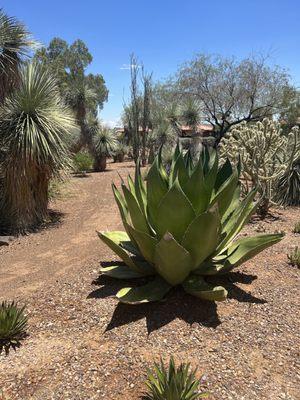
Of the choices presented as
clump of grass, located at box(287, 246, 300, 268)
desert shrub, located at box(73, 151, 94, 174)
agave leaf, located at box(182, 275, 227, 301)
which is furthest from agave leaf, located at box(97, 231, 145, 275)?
desert shrub, located at box(73, 151, 94, 174)

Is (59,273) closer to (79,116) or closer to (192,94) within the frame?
(79,116)

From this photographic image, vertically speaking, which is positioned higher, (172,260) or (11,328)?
(172,260)

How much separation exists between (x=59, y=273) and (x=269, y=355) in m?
2.84

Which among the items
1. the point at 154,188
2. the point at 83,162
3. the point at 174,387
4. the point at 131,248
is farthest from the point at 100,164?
the point at 174,387

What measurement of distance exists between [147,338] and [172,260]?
618mm

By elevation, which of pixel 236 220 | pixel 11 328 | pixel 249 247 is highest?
pixel 236 220

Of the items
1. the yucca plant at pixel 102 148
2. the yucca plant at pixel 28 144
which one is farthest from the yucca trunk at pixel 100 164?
the yucca plant at pixel 28 144

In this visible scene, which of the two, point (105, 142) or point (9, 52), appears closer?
point (9, 52)

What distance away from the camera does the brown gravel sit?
2451mm

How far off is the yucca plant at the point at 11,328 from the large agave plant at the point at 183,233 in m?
0.82

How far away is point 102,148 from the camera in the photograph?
65.4 feet

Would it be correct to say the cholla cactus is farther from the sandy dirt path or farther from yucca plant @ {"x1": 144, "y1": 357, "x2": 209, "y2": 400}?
yucca plant @ {"x1": 144, "y1": 357, "x2": 209, "y2": 400}

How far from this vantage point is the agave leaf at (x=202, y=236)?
117 inches

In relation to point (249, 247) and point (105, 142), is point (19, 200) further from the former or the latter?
point (105, 142)
